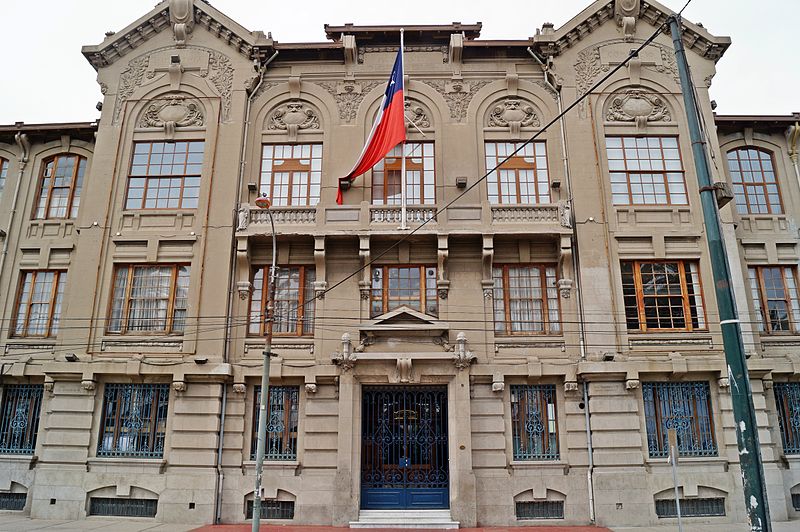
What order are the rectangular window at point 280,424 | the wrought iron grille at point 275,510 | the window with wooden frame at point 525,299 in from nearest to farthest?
the wrought iron grille at point 275,510
the rectangular window at point 280,424
the window with wooden frame at point 525,299

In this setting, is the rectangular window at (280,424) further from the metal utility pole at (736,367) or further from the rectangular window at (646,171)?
the metal utility pole at (736,367)

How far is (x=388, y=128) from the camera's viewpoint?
19062 millimetres


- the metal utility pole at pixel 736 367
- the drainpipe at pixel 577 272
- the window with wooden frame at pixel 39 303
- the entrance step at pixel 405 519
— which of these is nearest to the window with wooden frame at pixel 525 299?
the drainpipe at pixel 577 272

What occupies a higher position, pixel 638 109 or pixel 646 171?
pixel 638 109

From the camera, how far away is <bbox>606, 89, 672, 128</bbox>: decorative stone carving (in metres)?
20.9

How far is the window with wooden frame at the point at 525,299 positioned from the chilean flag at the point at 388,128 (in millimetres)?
5568

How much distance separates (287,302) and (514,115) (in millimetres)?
→ 10801

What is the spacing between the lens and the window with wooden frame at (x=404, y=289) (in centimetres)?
1944

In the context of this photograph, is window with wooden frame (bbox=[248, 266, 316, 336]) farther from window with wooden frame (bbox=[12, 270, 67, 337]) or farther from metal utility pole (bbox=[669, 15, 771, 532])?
metal utility pole (bbox=[669, 15, 771, 532])

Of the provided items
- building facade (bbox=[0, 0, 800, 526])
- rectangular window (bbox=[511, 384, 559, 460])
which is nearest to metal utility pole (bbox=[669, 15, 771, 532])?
building facade (bbox=[0, 0, 800, 526])

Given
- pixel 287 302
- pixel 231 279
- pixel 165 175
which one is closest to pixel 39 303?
pixel 165 175

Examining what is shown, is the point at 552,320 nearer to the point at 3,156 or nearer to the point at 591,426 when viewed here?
the point at 591,426

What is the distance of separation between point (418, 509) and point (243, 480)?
5.61 meters

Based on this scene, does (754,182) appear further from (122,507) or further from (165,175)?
(122,507)
